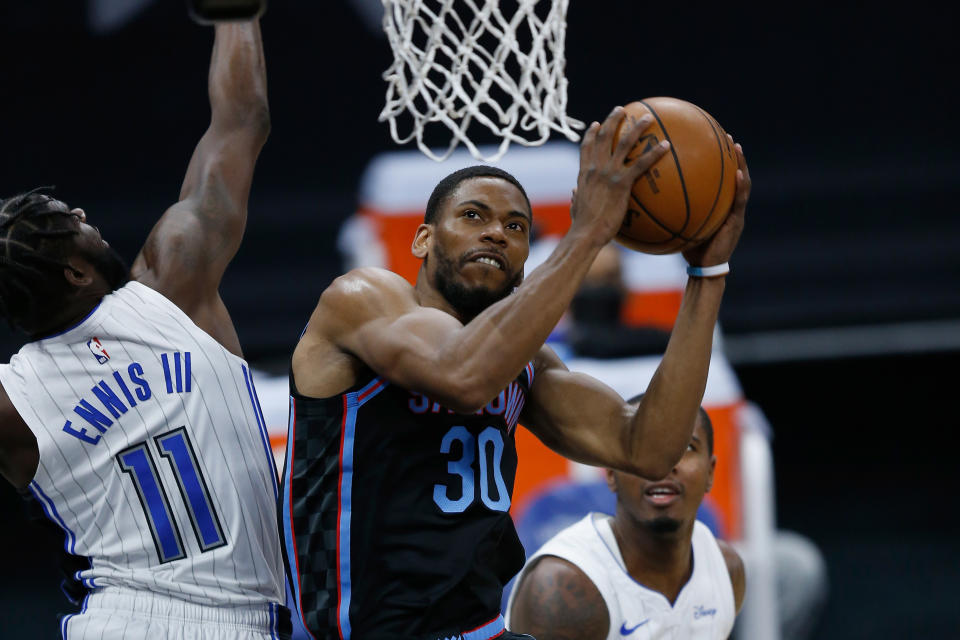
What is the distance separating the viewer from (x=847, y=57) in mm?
8117

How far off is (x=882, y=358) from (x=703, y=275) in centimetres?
591

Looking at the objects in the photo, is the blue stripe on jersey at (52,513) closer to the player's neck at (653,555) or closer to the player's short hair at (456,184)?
the player's short hair at (456,184)

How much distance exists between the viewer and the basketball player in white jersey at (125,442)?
2.94 meters

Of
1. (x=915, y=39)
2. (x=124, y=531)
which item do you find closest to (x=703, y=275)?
(x=124, y=531)

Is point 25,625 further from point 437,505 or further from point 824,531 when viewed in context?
point 437,505

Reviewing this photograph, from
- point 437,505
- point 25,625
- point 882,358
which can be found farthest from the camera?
point 882,358

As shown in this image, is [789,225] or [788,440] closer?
[789,225]

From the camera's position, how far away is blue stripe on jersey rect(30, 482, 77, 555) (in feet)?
9.80

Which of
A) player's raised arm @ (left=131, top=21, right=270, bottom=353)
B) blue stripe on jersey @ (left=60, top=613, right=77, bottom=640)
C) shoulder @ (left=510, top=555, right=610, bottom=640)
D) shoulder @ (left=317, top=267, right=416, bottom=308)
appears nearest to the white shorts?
blue stripe on jersey @ (left=60, top=613, right=77, bottom=640)

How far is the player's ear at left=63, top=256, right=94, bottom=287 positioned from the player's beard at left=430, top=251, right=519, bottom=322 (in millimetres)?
805

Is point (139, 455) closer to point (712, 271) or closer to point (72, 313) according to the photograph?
point (72, 313)

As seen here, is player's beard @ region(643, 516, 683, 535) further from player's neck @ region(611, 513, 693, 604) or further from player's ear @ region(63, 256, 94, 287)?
player's ear @ region(63, 256, 94, 287)

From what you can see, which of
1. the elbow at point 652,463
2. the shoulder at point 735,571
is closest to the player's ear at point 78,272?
the elbow at point 652,463

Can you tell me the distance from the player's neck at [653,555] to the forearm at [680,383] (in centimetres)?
97
